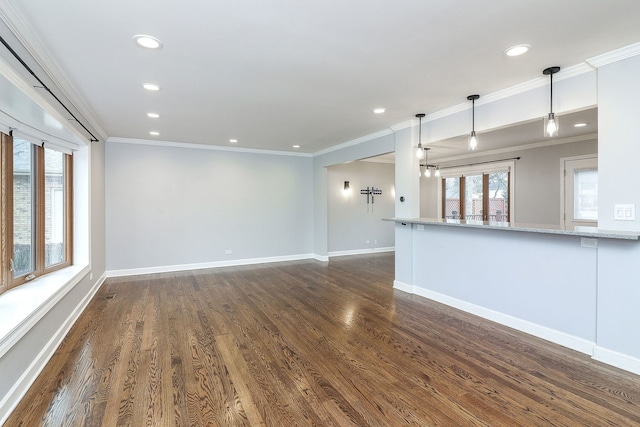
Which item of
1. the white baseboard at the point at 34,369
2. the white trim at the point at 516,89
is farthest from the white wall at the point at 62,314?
the white trim at the point at 516,89

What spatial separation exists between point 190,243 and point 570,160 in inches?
287

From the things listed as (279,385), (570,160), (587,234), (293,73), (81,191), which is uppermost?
(293,73)

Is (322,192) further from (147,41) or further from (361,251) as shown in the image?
(147,41)

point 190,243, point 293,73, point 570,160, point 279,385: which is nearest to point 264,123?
point 293,73

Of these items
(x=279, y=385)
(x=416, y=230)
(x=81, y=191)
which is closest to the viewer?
(x=279, y=385)

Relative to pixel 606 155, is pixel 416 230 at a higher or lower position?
lower

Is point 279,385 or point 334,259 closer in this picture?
point 279,385

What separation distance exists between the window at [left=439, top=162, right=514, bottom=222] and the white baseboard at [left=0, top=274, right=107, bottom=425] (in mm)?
7568

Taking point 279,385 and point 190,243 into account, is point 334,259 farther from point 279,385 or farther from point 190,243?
point 279,385

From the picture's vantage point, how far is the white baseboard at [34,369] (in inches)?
80.0

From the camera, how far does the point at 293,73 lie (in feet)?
9.61

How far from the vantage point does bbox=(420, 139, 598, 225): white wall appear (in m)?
5.80

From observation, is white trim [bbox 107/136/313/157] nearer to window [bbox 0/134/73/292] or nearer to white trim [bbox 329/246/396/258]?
window [bbox 0/134/73/292]

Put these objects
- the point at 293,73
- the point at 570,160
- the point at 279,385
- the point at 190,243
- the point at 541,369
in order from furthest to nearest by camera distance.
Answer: the point at 190,243, the point at 570,160, the point at 293,73, the point at 541,369, the point at 279,385
